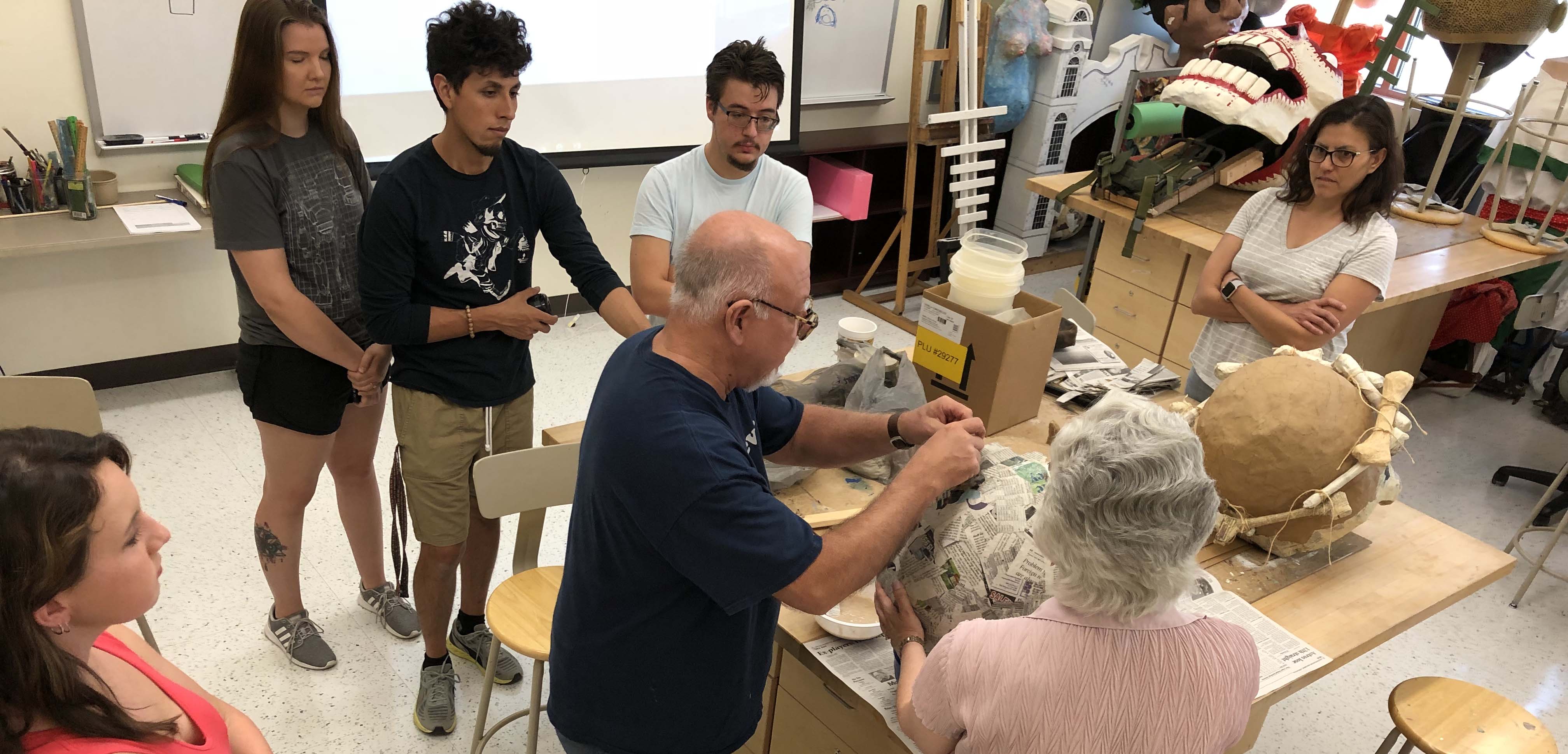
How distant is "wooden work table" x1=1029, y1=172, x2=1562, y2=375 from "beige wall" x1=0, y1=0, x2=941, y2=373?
325cm

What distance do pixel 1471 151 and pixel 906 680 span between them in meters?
4.43

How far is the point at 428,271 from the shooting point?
1.97 meters

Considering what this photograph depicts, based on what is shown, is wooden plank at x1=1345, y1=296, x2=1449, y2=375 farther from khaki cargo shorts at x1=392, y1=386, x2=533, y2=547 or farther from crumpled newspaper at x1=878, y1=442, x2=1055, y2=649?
khaki cargo shorts at x1=392, y1=386, x2=533, y2=547

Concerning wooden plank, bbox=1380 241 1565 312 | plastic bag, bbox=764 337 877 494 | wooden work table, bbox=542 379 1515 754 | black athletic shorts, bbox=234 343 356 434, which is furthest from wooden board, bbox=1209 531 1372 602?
black athletic shorts, bbox=234 343 356 434

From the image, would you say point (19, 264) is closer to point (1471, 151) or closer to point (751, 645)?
point (751, 645)

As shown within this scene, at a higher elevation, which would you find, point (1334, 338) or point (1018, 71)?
point (1018, 71)

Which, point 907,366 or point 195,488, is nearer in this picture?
point 907,366

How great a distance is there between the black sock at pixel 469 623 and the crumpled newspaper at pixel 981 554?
1487 millimetres

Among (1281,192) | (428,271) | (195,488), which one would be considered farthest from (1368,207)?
Result: (195,488)

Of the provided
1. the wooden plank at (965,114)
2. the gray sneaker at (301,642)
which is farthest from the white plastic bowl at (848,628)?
the wooden plank at (965,114)

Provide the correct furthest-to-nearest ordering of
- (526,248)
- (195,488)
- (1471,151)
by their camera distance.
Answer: (1471,151) < (195,488) < (526,248)

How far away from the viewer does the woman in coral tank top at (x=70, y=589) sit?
0.99m

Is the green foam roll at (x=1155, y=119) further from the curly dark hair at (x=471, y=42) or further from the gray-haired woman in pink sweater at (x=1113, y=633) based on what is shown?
the gray-haired woman in pink sweater at (x=1113, y=633)

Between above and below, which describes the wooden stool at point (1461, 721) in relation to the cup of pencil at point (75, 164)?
below
